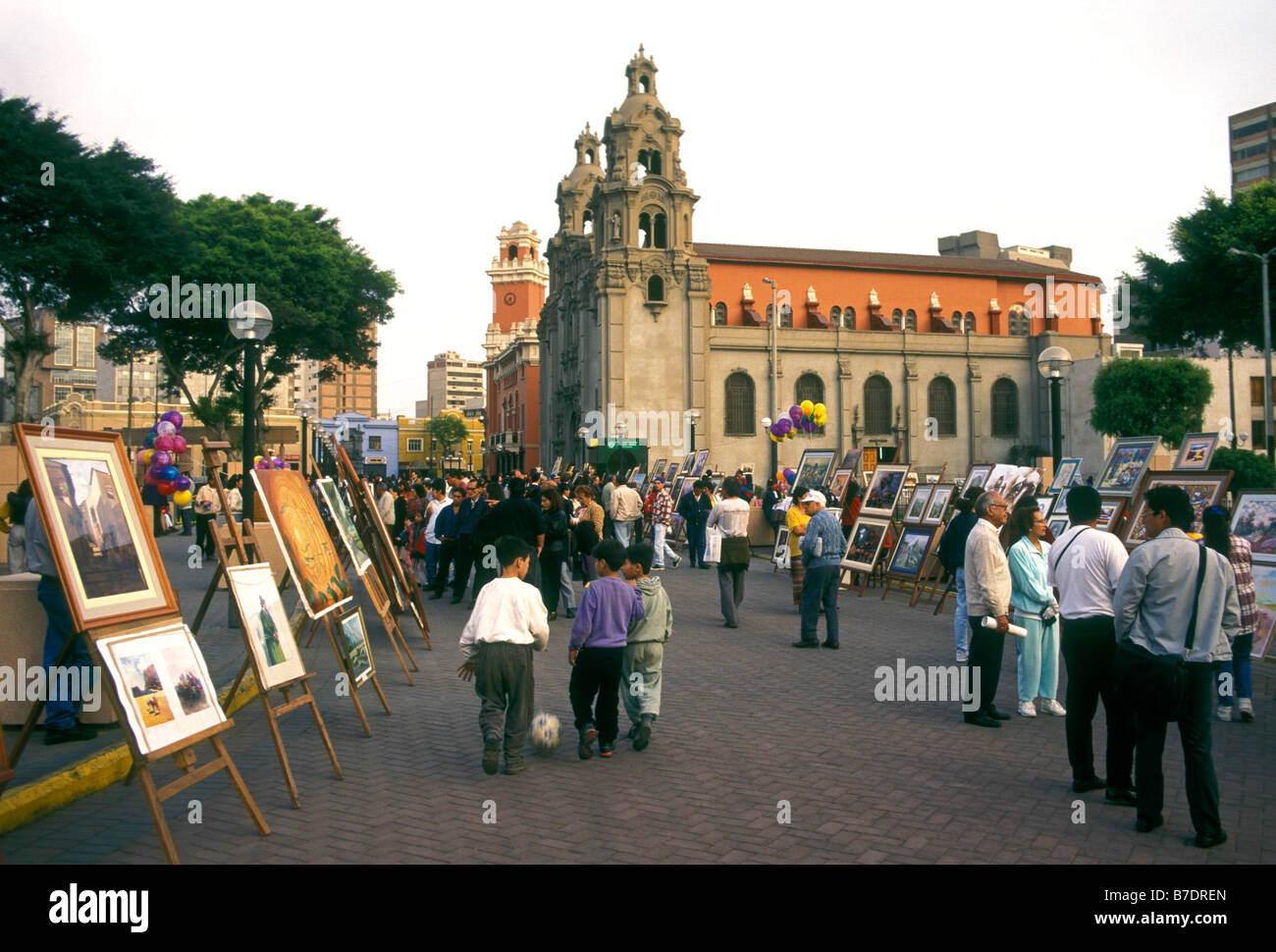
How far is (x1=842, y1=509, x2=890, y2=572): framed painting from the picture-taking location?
57.1ft

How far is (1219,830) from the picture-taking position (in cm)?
534

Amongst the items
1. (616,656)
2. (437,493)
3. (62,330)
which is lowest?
(616,656)

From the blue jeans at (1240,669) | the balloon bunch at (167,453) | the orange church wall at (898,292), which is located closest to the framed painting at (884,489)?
the blue jeans at (1240,669)

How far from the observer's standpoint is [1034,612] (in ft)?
27.4

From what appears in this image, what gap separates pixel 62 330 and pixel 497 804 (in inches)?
3933

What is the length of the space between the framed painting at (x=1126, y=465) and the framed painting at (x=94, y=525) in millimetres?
12774

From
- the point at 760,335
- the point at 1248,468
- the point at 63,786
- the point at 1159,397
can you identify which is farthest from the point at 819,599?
the point at 1159,397

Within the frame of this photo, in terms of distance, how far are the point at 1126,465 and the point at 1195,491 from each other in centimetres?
275

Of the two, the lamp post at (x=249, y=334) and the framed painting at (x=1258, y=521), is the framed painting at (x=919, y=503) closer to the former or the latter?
the framed painting at (x=1258, y=521)

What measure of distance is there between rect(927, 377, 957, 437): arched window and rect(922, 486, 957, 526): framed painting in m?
42.2

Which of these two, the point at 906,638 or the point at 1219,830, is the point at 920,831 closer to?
the point at 1219,830

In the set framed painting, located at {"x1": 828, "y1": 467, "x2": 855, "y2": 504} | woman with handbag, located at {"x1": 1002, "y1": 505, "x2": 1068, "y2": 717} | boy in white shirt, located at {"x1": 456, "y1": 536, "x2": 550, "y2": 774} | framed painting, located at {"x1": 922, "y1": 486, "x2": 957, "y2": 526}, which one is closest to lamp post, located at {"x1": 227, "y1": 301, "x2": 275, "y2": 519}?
boy in white shirt, located at {"x1": 456, "y1": 536, "x2": 550, "y2": 774}

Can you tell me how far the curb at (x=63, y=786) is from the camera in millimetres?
5598
